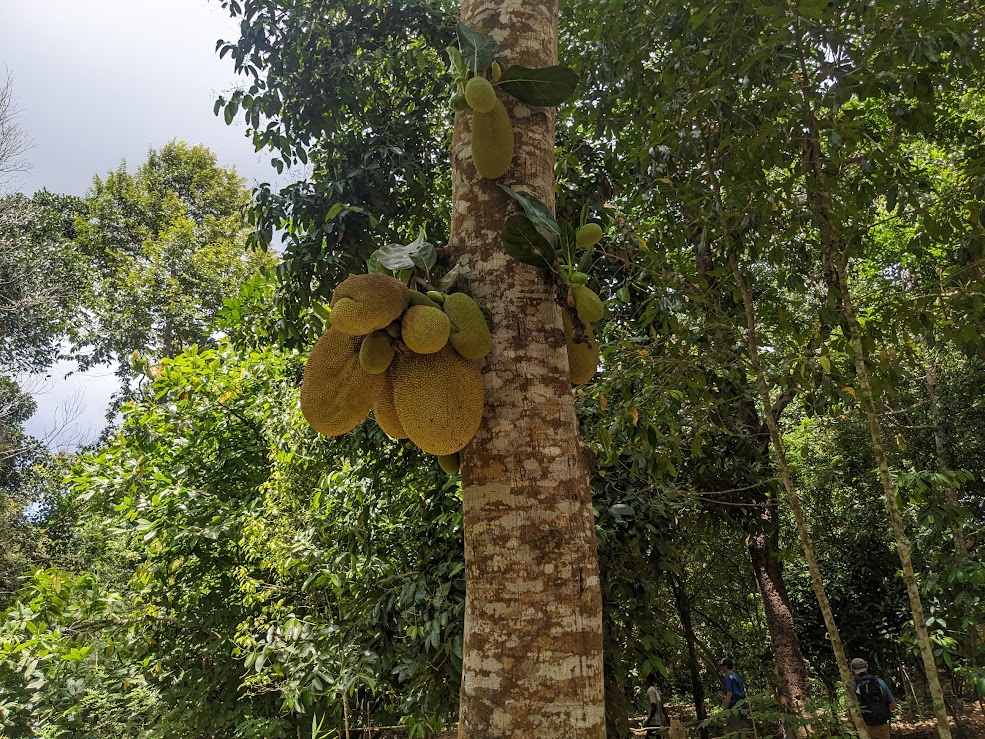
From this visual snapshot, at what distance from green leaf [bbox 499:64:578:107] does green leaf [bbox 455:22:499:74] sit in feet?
0.13

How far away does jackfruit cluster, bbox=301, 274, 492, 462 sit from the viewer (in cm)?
88

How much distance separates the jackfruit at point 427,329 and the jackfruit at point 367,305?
4cm

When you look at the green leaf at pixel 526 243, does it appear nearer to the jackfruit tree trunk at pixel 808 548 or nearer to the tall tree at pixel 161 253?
the jackfruit tree trunk at pixel 808 548

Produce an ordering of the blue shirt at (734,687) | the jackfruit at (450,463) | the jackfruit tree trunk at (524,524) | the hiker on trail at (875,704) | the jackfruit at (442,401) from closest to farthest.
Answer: the jackfruit tree trunk at (524,524) < the jackfruit at (442,401) < the jackfruit at (450,463) < the hiker on trail at (875,704) < the blue shirt at (734,687)

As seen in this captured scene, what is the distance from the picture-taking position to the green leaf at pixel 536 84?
1.01 metres

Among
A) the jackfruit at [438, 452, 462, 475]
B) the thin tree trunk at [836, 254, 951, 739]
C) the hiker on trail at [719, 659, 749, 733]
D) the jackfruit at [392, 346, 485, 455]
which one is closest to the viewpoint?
the jackfruit at [392, 346, 485, 455]

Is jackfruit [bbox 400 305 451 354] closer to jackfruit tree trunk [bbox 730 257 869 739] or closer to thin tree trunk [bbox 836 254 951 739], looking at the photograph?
thin tree trunk [bbox 836 254 951 739]

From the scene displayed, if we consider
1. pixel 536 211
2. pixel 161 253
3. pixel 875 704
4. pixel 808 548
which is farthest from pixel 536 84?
pixel 161 253

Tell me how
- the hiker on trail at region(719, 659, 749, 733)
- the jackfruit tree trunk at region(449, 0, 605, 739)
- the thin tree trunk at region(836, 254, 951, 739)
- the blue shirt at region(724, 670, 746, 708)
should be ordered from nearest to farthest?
1. the jackfruit tree trunk at region(449, 0, 605, 739)
2. the thin tree trunk at region(836, 254, 951, 739)
3. the hiker on trail at region(719, 659, 749, 733)
4. the blue shirt at region(724, 670, 746, 708)

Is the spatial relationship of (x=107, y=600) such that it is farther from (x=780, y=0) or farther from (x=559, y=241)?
(x=780, y=0)

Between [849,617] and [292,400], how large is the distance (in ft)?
21.1

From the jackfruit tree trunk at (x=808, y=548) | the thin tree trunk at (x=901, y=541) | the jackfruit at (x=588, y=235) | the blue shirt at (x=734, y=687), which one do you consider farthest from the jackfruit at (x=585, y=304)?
the blue shirt at (x=734, y=687)

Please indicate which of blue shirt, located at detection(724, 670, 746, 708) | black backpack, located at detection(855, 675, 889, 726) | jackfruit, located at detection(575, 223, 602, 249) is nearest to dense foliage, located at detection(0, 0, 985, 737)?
blue shirt, located at detection(724, 670, 746, 708)

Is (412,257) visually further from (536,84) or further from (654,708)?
(654,708)
